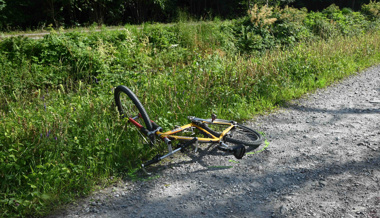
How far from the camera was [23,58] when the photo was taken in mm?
6980

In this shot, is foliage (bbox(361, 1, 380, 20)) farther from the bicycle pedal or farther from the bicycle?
the bicycle pedal

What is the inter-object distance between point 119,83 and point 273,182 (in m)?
3.79

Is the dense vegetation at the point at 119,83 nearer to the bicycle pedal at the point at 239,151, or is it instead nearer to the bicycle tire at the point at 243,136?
the bicycle tire at the point at 243,136

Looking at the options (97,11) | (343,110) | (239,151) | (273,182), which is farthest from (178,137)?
(97,11)

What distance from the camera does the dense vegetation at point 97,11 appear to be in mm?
13602

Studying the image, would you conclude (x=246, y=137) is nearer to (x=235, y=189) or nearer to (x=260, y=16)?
(x=235, y=189)

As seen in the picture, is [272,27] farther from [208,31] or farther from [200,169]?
[200,169]

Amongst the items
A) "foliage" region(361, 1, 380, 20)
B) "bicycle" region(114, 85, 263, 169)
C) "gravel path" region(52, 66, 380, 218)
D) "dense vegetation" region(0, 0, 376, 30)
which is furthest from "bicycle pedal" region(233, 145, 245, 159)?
"foliage" region(361, 1, 380, 20)

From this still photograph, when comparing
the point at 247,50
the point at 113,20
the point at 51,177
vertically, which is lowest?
the point at 51,177

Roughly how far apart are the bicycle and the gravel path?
Answer: 20 cm

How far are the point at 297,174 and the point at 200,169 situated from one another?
1088 mm

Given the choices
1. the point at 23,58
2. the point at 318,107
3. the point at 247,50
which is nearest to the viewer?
the point at 318,107

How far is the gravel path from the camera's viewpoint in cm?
320

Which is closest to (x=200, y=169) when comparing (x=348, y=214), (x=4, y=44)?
(x=348, y=214)
